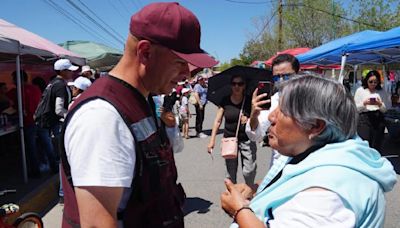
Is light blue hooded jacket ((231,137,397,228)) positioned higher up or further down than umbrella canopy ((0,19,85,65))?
further down

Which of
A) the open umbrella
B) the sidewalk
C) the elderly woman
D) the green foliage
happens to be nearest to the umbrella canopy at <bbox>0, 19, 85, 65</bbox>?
the sidewalk

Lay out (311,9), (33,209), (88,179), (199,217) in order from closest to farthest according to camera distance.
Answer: (88,179) < (199,217) < (33,209) < (311,9)

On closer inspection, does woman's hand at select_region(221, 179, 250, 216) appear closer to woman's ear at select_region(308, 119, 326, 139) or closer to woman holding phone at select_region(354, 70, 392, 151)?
woman's ear at select_region(308, 119, 326, 139)

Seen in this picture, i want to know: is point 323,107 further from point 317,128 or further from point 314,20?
point 314,20

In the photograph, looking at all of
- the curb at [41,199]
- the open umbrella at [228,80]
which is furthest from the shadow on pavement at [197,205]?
the curb at [41,199]

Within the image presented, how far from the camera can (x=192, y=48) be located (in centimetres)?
134

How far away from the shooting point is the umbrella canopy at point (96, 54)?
41.4ft

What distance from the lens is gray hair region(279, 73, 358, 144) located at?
4.88ft

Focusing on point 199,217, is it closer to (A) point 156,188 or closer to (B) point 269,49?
(A) point 156,188

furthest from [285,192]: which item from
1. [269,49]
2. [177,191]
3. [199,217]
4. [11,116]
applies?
[269,49]

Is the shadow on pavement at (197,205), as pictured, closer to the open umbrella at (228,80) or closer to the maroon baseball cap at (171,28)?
the open umbrella at (228,80)

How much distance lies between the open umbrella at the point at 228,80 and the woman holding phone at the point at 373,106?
13.1ft

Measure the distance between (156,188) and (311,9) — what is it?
104 ft

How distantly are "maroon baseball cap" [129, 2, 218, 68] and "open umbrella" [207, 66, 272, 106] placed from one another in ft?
9.93
